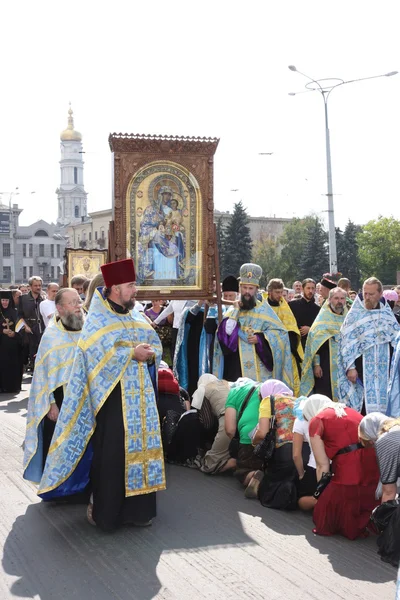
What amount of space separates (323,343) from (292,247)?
67.9m

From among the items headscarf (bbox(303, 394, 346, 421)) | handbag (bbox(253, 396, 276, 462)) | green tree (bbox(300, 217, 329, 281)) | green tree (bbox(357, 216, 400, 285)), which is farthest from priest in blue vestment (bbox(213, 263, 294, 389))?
green tree (bbox(357, 216, 400, 285))

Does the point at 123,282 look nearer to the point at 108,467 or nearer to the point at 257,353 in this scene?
the point at 108,467

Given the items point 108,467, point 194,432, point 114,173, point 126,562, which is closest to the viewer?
point 126,562

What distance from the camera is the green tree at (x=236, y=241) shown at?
58.8 m

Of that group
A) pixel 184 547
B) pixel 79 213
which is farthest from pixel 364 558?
pixel 79 213

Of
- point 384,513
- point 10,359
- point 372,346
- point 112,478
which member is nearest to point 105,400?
point 112,478

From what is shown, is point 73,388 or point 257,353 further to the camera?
point 257,353

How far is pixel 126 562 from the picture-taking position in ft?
17.9

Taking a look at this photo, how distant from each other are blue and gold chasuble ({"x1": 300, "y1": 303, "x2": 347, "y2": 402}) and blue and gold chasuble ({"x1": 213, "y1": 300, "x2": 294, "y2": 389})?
38 cm

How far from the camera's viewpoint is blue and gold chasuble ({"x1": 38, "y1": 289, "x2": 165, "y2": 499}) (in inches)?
244

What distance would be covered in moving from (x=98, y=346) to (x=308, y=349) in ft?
14.2

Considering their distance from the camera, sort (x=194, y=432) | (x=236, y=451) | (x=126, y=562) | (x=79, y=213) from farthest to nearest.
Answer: (x=79, y=213) → (x=194, y=432) → (x=236, y=451) → (x=126, y=562)

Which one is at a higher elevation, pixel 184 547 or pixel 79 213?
pixel 79 213

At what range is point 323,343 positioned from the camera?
9.97 meters
